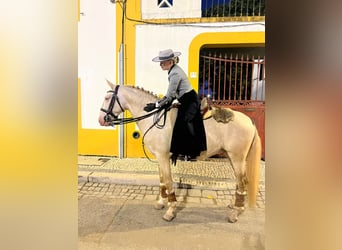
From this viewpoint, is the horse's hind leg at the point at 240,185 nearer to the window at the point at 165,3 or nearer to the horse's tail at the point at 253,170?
the horse's tail at the point at 253,170

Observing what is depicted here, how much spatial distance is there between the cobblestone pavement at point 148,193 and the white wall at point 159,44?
1.95 meters

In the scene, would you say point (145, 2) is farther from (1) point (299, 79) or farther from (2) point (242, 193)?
(1) point (299, 79)

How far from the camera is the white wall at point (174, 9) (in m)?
5.08

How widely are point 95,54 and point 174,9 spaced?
1.75 metres

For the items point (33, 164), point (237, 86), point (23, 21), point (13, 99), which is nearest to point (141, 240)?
point (33, 164)

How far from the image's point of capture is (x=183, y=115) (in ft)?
9.91

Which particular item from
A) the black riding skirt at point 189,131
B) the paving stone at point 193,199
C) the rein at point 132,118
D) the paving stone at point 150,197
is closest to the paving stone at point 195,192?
the paving stone at point 193,199

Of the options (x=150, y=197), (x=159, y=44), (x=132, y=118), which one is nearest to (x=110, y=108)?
(x=132, y=118)

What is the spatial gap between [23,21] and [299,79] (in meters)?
1.04

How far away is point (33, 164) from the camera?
1109 millimetres

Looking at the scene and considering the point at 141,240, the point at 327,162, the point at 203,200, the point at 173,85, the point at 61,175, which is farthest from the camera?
the point at 203,200

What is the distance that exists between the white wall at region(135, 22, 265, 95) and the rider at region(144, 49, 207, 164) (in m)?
2.04

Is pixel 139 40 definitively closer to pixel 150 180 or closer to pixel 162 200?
pixel 150 180

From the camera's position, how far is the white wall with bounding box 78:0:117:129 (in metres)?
5.25
